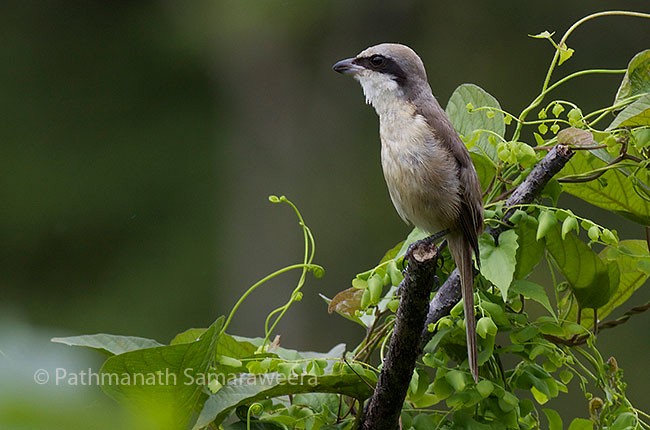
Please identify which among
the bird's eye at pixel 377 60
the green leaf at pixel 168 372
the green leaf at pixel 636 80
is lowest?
the green leaf at pixel 168 372

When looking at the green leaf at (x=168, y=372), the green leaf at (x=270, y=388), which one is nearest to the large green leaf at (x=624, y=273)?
the green leaf at (x=270, y=388)

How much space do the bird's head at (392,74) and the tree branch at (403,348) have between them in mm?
1075

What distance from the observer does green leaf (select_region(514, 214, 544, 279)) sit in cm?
154

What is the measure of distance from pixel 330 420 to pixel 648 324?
5485mm

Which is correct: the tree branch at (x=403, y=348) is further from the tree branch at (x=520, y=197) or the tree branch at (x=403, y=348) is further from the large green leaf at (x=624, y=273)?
the large green leaf at (x=624, y=273)

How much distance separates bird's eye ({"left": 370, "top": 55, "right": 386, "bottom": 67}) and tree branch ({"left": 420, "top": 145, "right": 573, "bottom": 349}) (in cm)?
92

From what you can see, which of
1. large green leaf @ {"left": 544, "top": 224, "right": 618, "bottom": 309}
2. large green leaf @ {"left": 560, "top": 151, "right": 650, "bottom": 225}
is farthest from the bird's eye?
large green leaf @ {"left": 544, "top": 224, "right": 618, "bottom": 309}

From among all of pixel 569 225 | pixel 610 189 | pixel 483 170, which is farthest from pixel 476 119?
pixel 569 225

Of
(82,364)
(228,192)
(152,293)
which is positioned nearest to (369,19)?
(228,192)

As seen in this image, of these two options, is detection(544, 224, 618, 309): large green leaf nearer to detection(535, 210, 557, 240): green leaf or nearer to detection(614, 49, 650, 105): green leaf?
detection(535, 210, 557, 240): green leaf

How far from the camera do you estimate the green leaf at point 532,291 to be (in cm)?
146

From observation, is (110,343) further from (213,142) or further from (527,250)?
(213,142)

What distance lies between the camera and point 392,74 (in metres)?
2.38

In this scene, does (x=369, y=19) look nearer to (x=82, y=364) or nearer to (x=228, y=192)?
(x=228, y=192)
